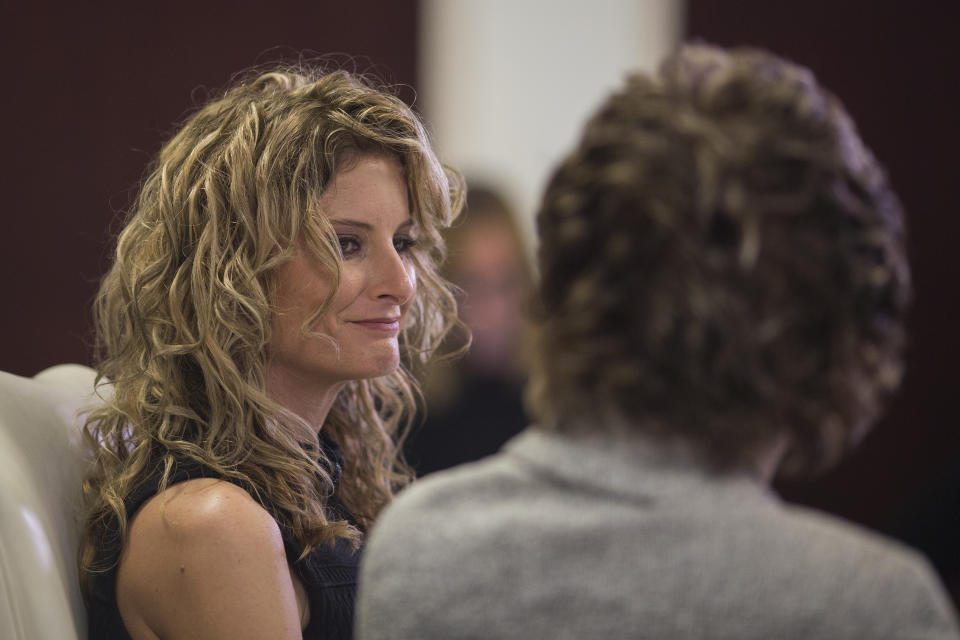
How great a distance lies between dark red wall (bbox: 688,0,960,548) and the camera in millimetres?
3369

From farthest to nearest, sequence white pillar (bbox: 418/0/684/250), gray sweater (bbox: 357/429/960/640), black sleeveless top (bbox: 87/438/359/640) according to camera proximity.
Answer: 1. white pillar (bbox: 418/0/684/250)
2. black sleeveless top (bbox: 87/438/359/640)
3. gray sweater (bbox: 357/429/960/640)

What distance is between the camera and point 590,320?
70 cm

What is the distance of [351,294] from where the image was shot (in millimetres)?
1314

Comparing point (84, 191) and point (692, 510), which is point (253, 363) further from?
point (84, 191)

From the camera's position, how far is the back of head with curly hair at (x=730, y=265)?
67cm

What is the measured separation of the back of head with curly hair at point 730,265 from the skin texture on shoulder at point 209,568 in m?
0.52

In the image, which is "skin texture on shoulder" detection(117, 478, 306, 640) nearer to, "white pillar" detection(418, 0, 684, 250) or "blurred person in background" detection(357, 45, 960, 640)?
"blurred person in background" detection(357, 45, 960, 640)

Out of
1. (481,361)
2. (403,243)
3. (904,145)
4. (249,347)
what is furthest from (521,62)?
(249,347)

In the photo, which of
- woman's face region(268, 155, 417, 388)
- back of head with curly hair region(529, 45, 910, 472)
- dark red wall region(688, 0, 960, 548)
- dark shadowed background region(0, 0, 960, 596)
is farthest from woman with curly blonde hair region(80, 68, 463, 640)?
dark red wall region(688, 0, 960, 548)

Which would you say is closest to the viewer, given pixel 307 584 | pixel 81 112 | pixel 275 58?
pixel 307 584

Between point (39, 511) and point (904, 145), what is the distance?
3.00 metres

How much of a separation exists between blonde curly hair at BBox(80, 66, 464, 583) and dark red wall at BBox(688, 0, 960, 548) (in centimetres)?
226

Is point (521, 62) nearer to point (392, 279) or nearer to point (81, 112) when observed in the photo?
point (81, 112)

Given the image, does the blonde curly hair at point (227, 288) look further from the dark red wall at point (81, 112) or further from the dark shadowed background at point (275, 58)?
the dark red wall at point (81, 112)
